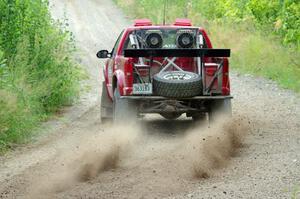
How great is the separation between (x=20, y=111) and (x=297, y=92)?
766 cm

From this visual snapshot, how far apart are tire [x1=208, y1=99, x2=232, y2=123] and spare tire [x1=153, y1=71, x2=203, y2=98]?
55cm

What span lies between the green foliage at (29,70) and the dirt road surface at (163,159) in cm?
44

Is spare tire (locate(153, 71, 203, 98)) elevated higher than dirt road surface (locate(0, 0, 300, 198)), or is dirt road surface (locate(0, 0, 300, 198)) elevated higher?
spare tire (locate(153, 71, 203, 98))

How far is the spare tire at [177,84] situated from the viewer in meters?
11.6

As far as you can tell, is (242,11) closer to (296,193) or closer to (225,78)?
(225,78)

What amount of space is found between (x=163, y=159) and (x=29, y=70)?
589 cm

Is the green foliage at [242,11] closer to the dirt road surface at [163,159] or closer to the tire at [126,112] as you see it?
the dirt road surface at [163,159]

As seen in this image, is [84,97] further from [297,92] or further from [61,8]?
[61,8]

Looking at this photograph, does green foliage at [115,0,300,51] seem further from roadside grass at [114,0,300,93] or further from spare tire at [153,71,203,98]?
spare tire at [153,71,203,98]

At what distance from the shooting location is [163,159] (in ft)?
32.7

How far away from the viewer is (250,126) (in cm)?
1318

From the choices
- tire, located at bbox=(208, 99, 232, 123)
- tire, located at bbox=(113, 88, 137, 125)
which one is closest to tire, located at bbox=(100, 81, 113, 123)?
tire, located at bbox=(113, 88, 137, 125)

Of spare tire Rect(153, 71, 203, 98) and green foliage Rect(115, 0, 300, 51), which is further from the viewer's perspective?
green foliage Rect(115, 0, 300, 51)

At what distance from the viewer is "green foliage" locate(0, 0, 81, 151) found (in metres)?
12.3
